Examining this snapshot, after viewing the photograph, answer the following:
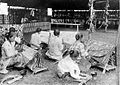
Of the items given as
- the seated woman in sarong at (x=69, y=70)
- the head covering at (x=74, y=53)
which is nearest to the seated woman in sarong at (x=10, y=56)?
the seated woman in sarong at (x=69, y=70)

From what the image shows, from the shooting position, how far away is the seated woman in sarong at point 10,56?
3557 mm

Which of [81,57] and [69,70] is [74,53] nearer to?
[81,57]

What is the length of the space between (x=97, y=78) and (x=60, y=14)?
13757mm

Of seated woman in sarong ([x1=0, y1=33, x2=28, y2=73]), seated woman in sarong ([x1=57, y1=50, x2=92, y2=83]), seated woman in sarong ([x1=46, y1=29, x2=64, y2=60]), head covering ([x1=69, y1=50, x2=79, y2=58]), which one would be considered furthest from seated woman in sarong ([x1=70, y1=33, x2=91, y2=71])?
seated woman in sarong ([x1=0, y1=33, x2=28, y2=73])

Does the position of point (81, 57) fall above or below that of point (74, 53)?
below

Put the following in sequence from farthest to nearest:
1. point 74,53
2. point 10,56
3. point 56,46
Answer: point 56,46
point 10,56
point 74,53

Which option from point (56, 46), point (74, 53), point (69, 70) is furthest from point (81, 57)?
point (56, 46)

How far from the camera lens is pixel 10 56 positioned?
3607mm

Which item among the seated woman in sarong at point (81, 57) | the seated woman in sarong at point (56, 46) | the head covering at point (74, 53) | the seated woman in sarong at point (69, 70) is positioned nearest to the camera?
the seated woman in sarong at point (69, 70)

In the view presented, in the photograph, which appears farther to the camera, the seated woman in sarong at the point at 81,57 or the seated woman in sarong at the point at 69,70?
the seated woman in sarong at the point at 81,57

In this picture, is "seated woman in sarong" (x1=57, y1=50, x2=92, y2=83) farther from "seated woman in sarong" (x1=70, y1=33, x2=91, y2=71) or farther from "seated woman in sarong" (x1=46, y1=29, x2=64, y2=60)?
"seated woman in sarong" (x1=46, y1=29, x2=64, y2=60)

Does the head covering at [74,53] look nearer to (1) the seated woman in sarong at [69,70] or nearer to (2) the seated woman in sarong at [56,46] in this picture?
(1) the seated woman in sarong at [69,70]

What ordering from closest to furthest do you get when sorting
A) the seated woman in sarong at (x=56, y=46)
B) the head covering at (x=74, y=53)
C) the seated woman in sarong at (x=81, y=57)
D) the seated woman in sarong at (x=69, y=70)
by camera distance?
the seated woman in sarong at (x=69, y=70), the head covering at (x=74, y=53), the seated woman in sarong at (x=81, y=57), the seated woman in sarong at (x=56, y=46)

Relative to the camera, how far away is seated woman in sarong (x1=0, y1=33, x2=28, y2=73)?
356 cm
